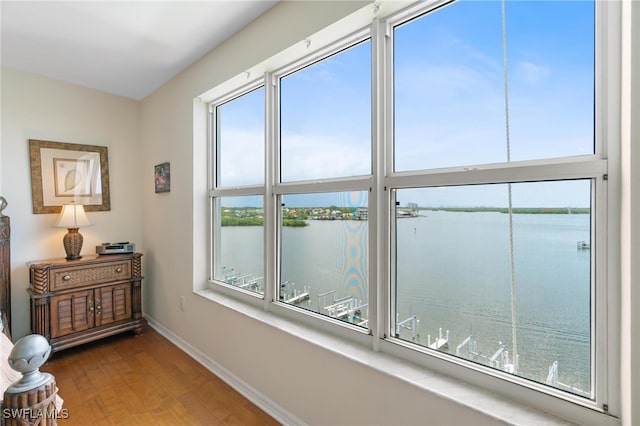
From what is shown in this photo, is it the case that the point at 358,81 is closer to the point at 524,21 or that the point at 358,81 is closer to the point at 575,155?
the point at 524,21

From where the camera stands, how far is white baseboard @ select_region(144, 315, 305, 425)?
1.82 m

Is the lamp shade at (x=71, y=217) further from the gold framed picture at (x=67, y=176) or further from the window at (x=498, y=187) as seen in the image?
the window at (x=498, y=187)

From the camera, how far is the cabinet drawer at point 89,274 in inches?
103

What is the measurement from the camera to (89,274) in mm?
2793

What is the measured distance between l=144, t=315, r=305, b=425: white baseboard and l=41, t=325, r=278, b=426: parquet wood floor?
0.11 ft

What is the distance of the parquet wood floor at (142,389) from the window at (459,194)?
0.78 meters

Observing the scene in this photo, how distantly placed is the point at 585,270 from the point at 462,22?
3.69 feet

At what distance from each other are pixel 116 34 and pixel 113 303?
239 cm

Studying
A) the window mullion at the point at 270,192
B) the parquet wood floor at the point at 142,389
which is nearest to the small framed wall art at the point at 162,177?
the window mullion at the point at 270,192

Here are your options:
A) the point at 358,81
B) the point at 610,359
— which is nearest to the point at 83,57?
the point at 358,81

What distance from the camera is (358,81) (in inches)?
66.6

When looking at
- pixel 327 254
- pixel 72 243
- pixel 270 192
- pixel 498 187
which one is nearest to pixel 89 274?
pixel 72 243

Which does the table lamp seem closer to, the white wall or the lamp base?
the lamp base

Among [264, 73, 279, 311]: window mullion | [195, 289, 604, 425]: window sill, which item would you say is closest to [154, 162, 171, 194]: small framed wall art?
[264, 73, 279, 311]: window mullion
